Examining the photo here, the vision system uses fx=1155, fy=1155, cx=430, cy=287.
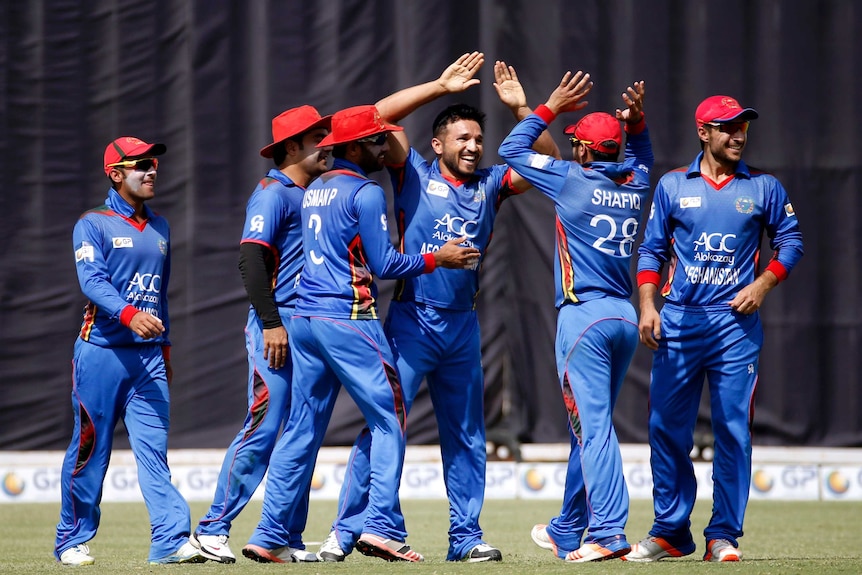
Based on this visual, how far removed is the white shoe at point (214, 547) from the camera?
5199mm

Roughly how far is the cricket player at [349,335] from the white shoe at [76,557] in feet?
2.83

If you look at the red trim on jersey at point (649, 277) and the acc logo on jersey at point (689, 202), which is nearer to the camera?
the acc logo on jersey at point (689, 202)

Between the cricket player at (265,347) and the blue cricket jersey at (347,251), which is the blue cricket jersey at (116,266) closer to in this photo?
the cricket player at (265,347)

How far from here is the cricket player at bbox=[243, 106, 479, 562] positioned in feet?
16.2

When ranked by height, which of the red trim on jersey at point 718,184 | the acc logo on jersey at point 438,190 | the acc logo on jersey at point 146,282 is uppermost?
the red trim on jersey at point 718,184

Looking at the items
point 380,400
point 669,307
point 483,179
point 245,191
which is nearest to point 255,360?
point 380,400

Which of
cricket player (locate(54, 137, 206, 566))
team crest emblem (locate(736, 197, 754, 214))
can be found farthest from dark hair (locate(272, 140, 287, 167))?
team crest emblem (locate(736, 197, 754, 214))

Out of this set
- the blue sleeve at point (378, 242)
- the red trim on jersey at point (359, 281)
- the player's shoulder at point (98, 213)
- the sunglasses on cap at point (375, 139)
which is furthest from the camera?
the player's shoulder at point (98, 213)

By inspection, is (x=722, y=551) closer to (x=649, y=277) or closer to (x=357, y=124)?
(x=649, y=277)

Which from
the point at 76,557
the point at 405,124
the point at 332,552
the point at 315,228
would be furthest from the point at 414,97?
the point at 405,124

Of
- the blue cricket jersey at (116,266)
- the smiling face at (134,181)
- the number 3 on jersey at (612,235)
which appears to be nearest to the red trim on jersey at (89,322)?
the blue cricket jersey at (116,266)

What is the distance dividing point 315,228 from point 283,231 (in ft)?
1.35

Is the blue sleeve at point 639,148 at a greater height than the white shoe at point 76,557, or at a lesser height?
greater

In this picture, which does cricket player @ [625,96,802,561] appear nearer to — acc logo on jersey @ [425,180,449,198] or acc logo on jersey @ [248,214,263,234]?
acc logo on jersey @ [425,180,449,198]
